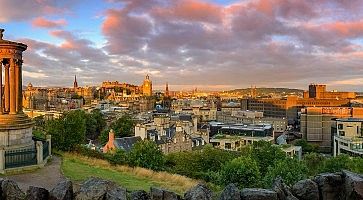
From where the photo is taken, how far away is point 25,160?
66.9ft

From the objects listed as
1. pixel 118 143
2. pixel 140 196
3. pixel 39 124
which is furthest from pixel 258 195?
pixel 39 124

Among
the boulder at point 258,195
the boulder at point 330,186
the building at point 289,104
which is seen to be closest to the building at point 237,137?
the boulder at point 330,186

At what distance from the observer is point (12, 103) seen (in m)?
22.9

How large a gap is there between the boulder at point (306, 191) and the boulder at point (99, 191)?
377 cm

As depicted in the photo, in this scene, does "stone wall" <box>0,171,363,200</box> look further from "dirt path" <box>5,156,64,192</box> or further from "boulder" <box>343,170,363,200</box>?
"dirt path" <box>5,156,64,192</box>

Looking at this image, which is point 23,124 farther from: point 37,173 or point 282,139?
point 282,139

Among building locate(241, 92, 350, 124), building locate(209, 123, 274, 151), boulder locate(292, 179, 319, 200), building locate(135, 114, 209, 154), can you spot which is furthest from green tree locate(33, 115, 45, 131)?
building locate(241, 92, 350, 124)

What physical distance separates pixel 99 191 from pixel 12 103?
17649mm

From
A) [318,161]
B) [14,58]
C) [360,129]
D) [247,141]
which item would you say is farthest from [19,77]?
[360,129]

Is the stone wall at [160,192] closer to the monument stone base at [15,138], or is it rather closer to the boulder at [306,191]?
the boulder at [306,191]

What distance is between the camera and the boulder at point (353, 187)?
8172mm

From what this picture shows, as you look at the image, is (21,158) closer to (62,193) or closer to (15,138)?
(15,138)

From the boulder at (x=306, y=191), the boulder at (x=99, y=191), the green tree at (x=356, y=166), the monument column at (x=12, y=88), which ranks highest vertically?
the monument column at (x=12, y=88)

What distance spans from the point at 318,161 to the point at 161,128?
31.0m
